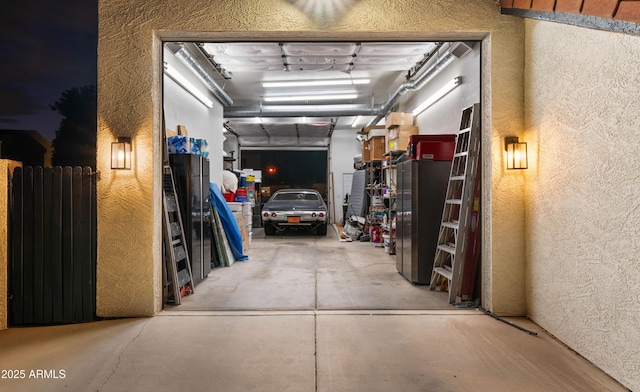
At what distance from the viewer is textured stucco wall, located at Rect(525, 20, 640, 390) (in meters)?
2.00

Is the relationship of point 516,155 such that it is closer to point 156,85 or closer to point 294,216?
point 156,85

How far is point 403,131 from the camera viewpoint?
23.5 ft

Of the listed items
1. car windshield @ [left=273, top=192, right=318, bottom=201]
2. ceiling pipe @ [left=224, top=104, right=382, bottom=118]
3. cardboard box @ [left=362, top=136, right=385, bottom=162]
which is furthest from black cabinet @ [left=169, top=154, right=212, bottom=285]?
car windshield @ [left=273, top=192, right=318, bottom=201]

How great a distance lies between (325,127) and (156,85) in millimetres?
8751

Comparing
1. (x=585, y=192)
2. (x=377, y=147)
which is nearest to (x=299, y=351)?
(x=585, y=192)

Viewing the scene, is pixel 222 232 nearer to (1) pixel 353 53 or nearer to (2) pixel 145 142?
(2) pixel 145 142

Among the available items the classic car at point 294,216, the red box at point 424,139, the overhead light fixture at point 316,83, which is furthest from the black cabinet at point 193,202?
the classic car at point 294,216

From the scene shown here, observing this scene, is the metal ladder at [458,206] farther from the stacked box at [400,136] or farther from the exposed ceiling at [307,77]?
the stacked box at [400,136]

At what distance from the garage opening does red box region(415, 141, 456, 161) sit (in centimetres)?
11

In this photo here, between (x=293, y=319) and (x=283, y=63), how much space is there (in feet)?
12.6

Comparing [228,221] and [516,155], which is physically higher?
[516,155]

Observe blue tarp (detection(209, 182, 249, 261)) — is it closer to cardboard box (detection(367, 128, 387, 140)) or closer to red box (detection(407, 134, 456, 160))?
red box (detection(407, 134, 456, 160))

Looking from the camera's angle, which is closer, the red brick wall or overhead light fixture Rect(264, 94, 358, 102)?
the red brick wall

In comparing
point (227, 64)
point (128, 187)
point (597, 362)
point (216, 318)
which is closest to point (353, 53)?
point (227, 64)
